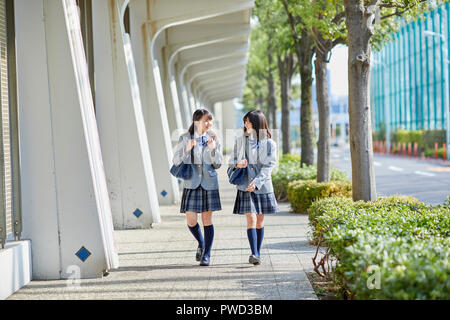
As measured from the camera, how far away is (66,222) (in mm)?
7520

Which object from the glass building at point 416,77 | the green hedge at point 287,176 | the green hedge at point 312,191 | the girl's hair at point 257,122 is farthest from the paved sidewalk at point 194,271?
the glass building at point 416,77

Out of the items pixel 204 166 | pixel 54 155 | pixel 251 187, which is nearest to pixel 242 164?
pixel 251 187

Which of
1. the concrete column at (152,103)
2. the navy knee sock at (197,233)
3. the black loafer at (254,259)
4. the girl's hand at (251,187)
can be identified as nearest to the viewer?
the girl's hand at (251,187)

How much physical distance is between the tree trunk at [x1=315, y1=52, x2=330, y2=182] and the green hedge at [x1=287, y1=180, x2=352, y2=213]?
55cm

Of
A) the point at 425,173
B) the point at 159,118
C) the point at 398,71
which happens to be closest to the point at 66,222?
the point at 159,118

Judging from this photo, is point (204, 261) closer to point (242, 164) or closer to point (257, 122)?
point (242, 164)

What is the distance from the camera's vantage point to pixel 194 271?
7746 millimetres

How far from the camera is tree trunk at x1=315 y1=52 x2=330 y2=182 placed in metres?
14.4

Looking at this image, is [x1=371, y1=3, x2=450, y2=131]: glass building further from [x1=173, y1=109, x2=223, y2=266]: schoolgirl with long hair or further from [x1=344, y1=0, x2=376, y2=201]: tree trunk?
[x1=173, y1=109, x2=223, y2=266]: schoolgirl with long hair

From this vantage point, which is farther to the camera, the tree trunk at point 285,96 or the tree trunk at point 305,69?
the tree trunk at point 285,96

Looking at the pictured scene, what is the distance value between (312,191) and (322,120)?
1780mm

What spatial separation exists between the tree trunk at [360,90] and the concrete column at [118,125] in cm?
440

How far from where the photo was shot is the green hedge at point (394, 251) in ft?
14.5

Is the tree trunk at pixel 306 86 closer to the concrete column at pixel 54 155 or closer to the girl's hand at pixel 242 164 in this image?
the girl's hand at pixel 242 164
